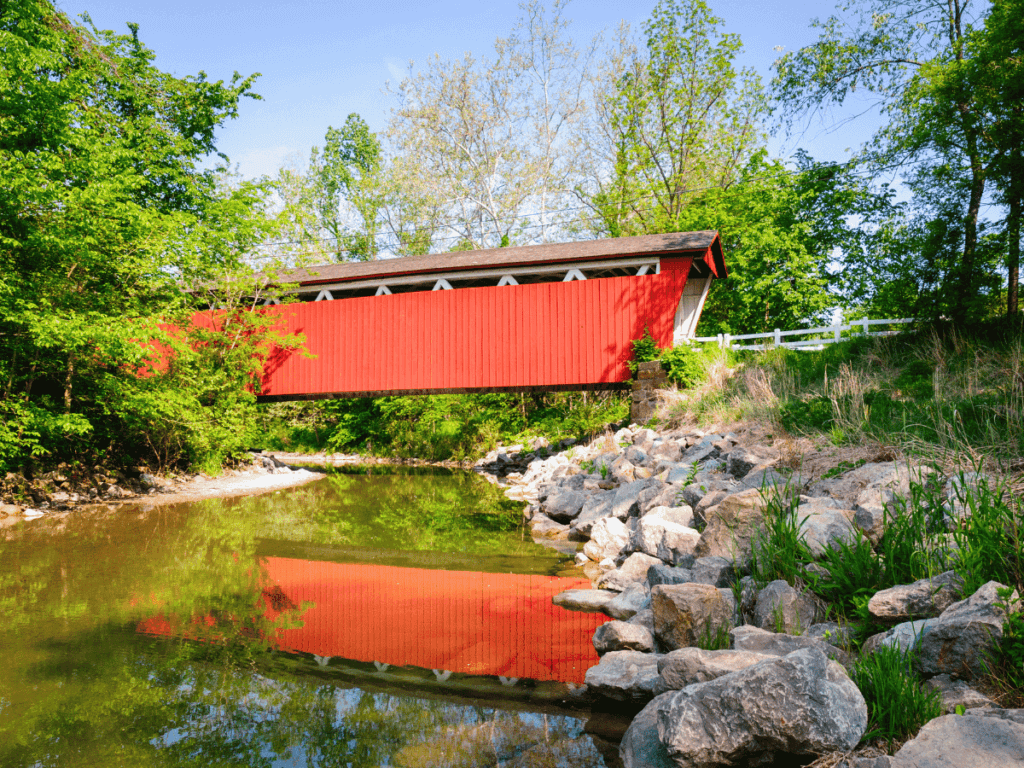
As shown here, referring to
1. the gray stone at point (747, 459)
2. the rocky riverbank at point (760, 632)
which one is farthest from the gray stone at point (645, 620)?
the gray stone at point (747, 459)

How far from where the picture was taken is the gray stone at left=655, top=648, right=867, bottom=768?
1736mm

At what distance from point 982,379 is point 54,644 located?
6589 mm

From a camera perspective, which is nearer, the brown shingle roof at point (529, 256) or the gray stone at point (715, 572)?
the gray stone at point (715, 572)

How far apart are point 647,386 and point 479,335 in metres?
2.88

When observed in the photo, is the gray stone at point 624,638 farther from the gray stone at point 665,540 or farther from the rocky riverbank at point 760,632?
the gray stone at point 665,540

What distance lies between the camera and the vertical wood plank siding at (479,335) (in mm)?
9516

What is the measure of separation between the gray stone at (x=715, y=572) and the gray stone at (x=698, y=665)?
99cm

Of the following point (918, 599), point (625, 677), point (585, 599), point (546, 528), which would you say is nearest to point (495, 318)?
point (546, 528)

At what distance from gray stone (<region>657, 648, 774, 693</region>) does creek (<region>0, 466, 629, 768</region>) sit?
290mm

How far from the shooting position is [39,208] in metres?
6.89

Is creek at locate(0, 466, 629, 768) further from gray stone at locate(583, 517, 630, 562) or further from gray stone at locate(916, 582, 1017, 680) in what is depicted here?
gray stone at locate(916, 582, 1017, 680)

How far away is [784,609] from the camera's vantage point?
2.68 metres

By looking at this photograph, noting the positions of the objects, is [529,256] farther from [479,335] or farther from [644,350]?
[644,350]

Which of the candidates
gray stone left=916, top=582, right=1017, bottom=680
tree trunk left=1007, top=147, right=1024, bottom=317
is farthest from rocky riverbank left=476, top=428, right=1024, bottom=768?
tree trunk left=1007, top=147, right=1024, bottom=317
